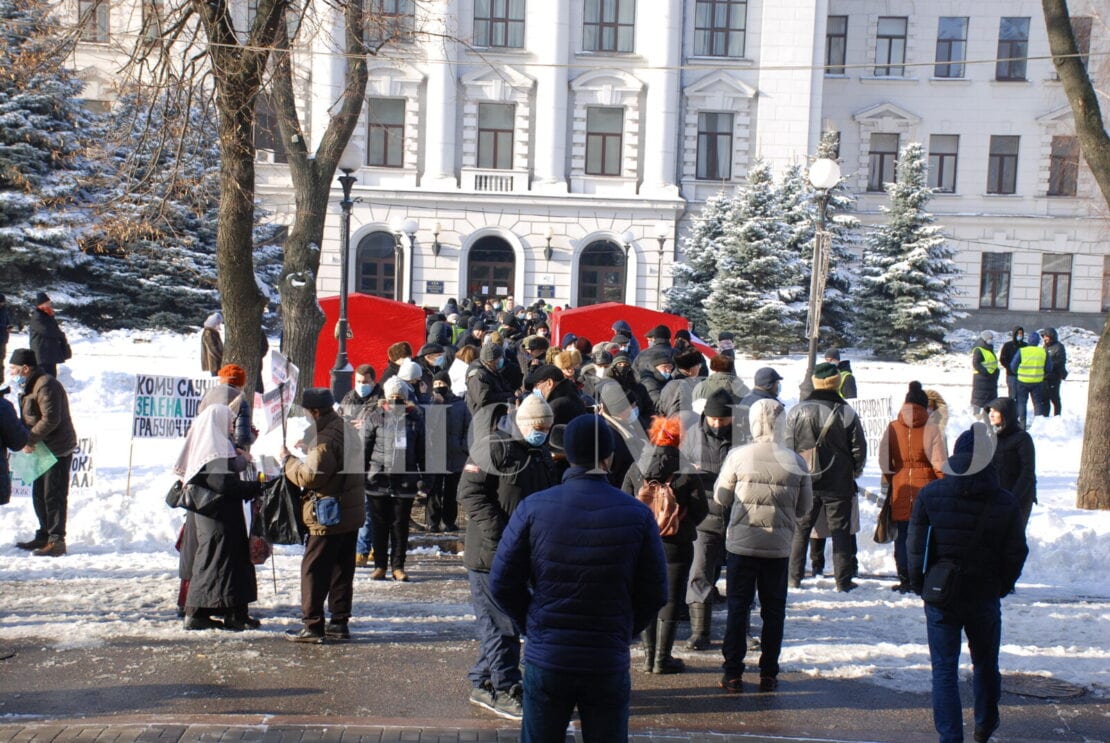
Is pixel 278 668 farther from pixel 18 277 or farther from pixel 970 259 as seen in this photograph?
pixel 970 259

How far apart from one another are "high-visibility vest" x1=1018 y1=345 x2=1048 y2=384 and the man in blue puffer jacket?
19.8 m

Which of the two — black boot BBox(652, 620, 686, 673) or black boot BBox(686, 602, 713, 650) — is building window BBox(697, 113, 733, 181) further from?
black boot BBox(652, 620, 686, 673)

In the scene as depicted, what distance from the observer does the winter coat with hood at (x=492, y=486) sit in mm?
6918

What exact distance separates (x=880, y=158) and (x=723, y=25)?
28.8ft

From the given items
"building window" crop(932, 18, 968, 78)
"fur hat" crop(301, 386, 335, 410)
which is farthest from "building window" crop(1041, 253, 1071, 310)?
"fur hat" crop(301, 386, 335, 410)

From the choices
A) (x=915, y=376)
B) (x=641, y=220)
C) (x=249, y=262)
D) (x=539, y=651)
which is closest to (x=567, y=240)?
(x=641, y=220)

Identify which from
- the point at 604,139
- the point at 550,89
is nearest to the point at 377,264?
the point at 550,89

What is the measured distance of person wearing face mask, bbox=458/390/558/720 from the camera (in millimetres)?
6895

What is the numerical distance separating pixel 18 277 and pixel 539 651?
30.8 meters

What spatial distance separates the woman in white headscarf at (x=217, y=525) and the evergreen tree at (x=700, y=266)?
3099cm

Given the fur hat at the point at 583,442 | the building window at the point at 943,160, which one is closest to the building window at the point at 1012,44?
the building window at the point at 943,160

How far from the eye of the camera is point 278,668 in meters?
7.57

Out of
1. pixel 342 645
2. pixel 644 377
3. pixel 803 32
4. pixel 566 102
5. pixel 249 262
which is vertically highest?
pixel 803 32

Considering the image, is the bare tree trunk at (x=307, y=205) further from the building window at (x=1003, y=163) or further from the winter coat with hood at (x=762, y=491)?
the building window at (x=1003, y=163)
